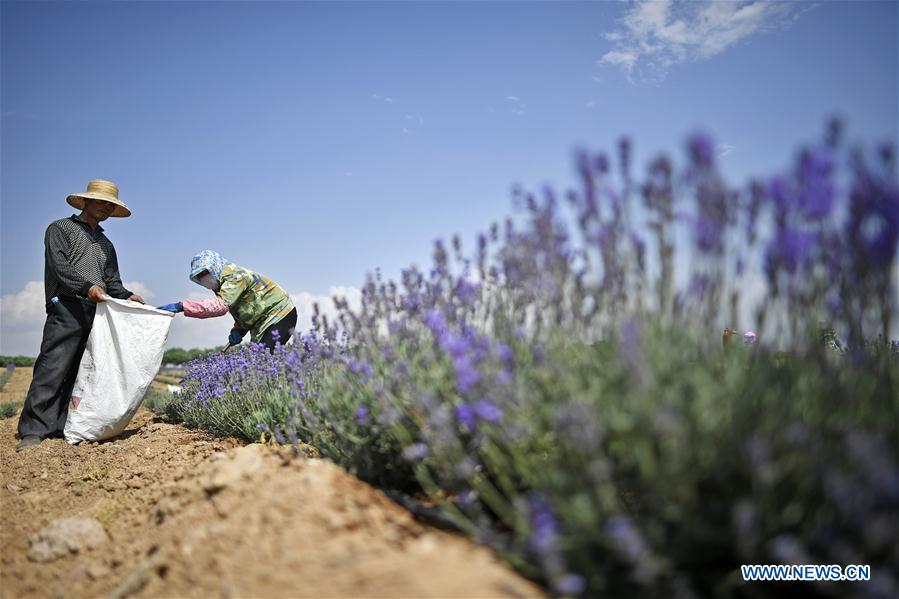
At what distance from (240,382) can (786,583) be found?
4192mm

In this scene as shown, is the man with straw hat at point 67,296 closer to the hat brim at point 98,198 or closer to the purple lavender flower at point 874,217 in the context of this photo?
the hat brim at point 98,198

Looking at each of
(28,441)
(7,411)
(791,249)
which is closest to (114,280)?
(28,441)

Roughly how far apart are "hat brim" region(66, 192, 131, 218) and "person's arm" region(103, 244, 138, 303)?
0.35 meters

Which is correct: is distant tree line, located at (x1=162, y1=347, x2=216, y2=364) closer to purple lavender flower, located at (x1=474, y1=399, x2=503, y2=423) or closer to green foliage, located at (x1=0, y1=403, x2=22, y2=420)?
green foliage, located at (x1=0, y1=403, x2=22, y2=420)

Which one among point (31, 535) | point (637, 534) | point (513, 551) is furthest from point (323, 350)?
point (637, 534)

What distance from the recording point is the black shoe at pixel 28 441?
5301 millimetres

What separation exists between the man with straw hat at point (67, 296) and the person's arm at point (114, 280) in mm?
11

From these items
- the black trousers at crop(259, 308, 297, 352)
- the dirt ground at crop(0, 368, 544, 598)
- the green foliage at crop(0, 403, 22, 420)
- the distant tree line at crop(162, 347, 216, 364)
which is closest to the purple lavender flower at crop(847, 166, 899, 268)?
the dirt ground at crop(0, 368, 544, 598)

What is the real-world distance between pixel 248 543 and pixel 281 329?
14.1 ft

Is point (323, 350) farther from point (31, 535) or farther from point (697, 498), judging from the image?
point (697, 498)

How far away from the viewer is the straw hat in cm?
552

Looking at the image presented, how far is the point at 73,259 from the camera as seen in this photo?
5363 millimetres

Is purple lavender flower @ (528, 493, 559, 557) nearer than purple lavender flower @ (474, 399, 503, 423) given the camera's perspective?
Yes

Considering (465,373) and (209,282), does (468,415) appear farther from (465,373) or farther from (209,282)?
(209,282)
